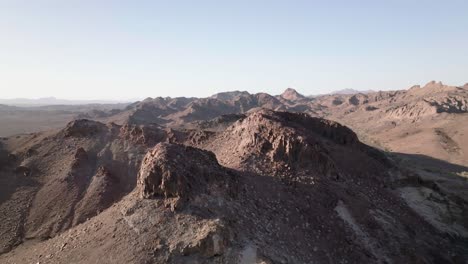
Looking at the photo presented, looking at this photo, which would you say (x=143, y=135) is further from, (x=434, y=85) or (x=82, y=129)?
(x=434, y=85)

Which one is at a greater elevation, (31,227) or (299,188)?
(299,188)

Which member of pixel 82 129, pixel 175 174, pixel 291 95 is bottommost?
pixel 291 95

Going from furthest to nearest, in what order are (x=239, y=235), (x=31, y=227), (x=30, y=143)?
1. (x=30, y=143)
2. (x=31, y=227)
3. (x=239, y=235)

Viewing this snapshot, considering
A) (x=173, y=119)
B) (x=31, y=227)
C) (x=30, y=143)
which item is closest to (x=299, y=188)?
(x=31, y=227)

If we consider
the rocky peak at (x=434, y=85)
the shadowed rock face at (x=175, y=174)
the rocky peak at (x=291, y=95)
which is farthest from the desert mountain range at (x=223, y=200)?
the rocky peak at (x=291, y=95)

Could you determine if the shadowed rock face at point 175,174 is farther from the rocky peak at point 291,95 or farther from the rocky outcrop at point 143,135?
the rocky peak at point 291,95

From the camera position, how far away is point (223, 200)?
17.0 meters

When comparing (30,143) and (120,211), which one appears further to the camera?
(30,143)

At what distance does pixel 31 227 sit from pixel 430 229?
2176 cm

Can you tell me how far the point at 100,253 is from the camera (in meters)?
15.1

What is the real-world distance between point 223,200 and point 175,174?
216 centimetres

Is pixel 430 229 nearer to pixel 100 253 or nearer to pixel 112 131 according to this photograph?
pixel 100 253

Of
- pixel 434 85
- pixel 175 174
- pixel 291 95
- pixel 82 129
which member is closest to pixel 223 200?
pixel 175 174

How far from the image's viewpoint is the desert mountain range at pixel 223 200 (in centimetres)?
1560
